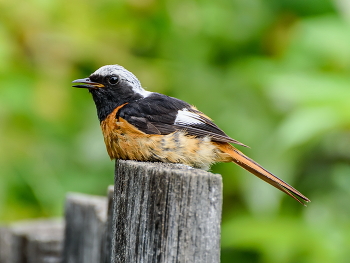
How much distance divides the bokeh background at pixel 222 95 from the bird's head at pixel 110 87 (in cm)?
121

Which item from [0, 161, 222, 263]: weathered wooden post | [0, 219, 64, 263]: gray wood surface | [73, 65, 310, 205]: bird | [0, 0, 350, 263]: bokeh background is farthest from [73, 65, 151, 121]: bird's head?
[0, 161, 222, 263]: weathered wooden post

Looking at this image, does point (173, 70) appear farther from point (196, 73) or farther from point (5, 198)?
point (5, 198)

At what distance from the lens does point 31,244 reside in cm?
348

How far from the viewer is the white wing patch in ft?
11.5

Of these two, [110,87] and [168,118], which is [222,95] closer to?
[110,87]

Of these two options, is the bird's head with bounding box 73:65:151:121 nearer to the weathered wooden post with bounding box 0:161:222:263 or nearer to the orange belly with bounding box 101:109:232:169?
the orange belly with bounding box 101:109:232:169

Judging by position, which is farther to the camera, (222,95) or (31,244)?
(222,95)

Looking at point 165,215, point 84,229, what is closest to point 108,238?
point 84,229

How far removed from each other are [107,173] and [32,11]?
77.7 inches

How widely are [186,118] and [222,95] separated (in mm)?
2010

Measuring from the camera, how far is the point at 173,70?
576 centimetres

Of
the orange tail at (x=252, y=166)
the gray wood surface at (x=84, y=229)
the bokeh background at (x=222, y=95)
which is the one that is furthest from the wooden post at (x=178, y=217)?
the bokeh background at (x=222, y=95)

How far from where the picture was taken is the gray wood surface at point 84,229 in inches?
120

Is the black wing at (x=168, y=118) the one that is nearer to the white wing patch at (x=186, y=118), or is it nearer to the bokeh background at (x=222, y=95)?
the white wing patch at (x=186, y=118)
